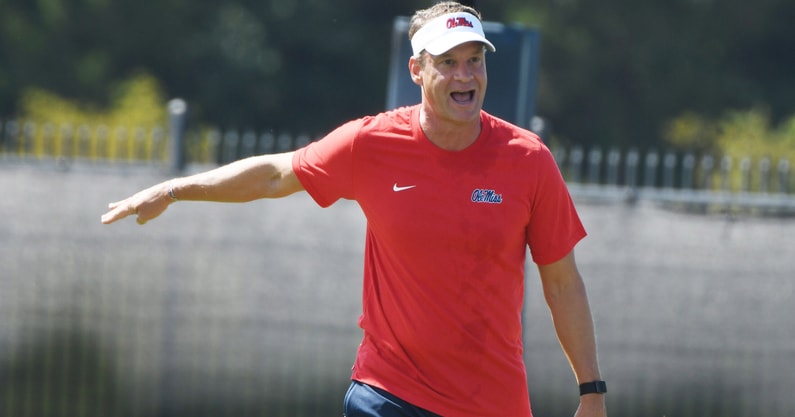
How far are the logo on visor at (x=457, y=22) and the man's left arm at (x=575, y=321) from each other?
2.24 ft

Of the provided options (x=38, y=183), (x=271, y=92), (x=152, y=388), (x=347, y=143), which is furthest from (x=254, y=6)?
(x=347, y=143)

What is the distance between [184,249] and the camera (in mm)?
11984

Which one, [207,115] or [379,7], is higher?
[379,7]

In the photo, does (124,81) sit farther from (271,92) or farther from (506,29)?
(506,29)

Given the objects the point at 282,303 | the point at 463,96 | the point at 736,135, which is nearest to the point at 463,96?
the point at 463,96

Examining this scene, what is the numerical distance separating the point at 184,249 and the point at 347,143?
335 inches

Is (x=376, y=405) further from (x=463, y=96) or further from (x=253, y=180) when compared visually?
(x=463, y=96)

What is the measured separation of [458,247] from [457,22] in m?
0.60

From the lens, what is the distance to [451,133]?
11.7 feet

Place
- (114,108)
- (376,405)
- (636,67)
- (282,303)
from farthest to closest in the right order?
(636,67) < (114,108) < (282,303) < (376,405)

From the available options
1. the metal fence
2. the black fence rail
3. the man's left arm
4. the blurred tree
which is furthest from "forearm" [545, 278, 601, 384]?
the blurred tree

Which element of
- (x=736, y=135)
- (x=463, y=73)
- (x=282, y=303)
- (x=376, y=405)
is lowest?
(x=282, y=303)

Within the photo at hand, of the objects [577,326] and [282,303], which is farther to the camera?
[282,303]

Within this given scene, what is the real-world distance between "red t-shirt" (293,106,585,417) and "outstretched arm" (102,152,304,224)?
26cm
